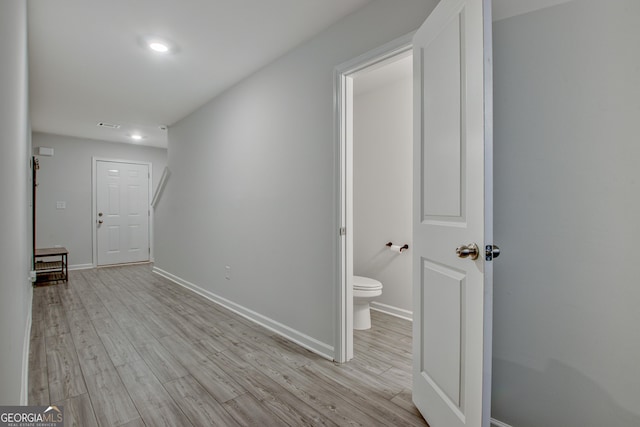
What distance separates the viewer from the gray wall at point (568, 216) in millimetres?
1092

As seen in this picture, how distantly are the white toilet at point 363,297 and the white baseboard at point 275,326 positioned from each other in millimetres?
579

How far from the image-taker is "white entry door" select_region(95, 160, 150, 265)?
5859 millimetres

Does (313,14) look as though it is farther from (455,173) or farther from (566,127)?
(566,127)

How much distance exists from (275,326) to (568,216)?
88.4 inches

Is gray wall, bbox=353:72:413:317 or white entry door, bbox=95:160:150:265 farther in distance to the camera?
white entry door, bbox=95:160:150:265

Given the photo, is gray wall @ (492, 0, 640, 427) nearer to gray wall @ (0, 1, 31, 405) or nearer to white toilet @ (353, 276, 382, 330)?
white toilet @ (353, 276, 382, 330)

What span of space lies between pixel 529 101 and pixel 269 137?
2.04 metres

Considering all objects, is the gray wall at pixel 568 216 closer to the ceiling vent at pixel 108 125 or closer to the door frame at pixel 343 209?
the door frame at pixel 343 209

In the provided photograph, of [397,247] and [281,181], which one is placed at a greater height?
[281,181]

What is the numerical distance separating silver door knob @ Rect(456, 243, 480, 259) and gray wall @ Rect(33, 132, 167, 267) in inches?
266

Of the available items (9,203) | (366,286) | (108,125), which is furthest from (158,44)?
(108,125)

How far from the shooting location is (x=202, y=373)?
1955 mm

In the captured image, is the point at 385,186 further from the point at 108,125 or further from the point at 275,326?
the point at 108,125

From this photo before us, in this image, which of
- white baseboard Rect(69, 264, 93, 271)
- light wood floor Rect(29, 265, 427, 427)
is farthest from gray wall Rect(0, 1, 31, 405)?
white baseboard Rect(69, 264, 93, 271)
